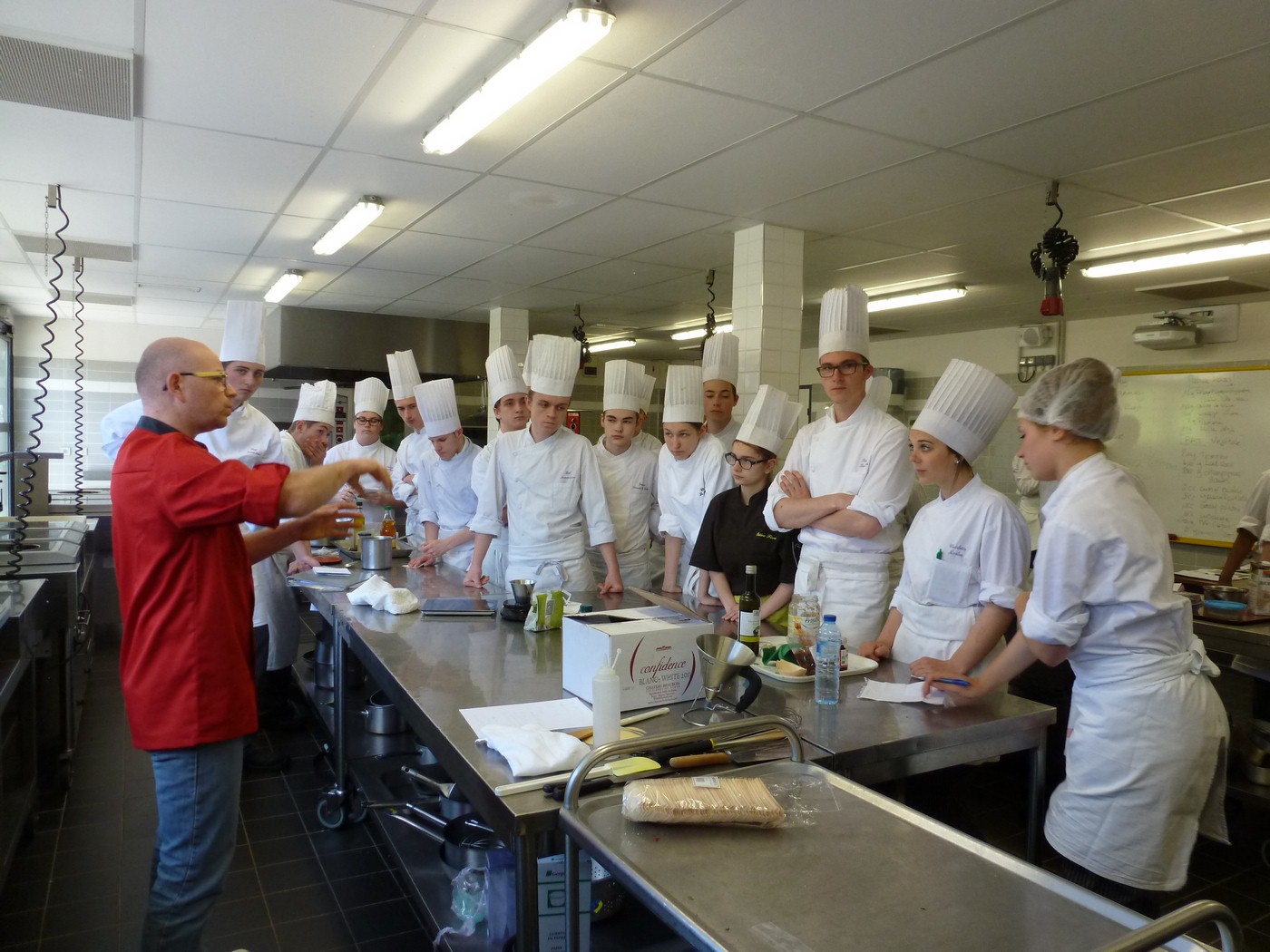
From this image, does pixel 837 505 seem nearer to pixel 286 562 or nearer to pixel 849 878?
pixel 849 878

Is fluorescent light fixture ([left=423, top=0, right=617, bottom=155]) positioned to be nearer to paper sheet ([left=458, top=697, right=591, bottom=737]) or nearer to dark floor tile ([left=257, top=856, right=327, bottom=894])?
paper sheet ([left=458, top=697, right=591, bottom=737])

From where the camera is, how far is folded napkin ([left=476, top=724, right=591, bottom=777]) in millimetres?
1500

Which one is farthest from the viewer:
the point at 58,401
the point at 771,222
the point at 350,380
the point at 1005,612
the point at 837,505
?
the point at 58,401

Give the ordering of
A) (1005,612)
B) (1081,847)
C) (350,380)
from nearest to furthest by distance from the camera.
A: 1. (1081,847)
2. (1005,612)
3. (350,380)

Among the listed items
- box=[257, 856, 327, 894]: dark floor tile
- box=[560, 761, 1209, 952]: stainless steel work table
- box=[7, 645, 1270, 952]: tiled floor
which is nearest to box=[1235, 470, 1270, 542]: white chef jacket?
box=[7, 645, 1270, 952]: tiled floor

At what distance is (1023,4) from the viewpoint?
7.53 ft

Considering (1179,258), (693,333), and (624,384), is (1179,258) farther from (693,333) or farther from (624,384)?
(693,333)

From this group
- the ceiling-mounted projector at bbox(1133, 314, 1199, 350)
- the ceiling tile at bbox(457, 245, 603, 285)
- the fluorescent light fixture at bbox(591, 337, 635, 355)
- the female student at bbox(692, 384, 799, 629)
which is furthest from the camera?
the fluorescent light fixture at bbox(591, 337, 635, 355)

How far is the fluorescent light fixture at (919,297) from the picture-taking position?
620 centimetres

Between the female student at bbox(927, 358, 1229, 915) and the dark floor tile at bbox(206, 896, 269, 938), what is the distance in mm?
2263

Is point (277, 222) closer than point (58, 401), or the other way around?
point (277, 222)

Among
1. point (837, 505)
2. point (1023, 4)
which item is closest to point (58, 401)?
point (837, 505)

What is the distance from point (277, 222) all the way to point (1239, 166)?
15.7 ft

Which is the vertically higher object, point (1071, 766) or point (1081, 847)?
point (1071, 766)
